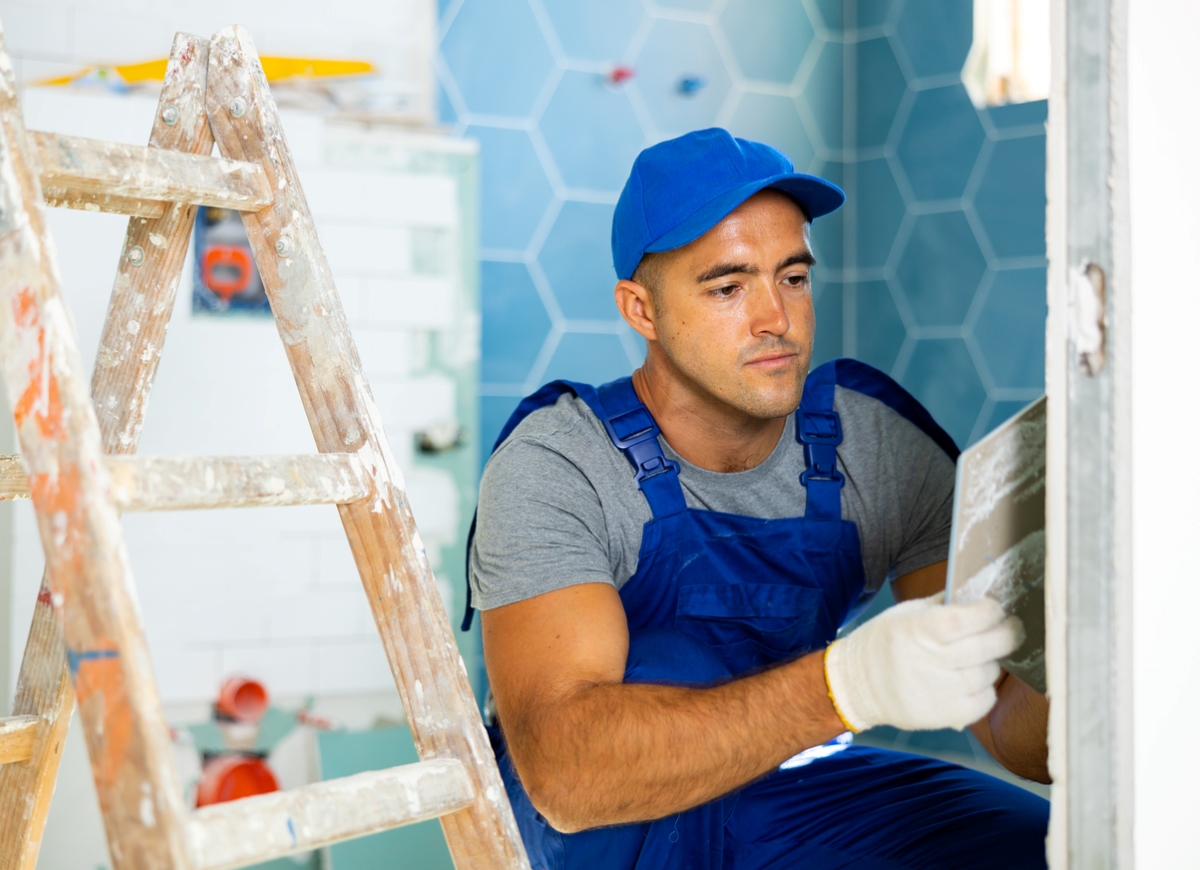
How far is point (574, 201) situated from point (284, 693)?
4.18 feet

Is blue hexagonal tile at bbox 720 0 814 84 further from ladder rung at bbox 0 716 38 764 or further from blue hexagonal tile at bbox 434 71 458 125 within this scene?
ladder rung at bbox 0 716 38 764

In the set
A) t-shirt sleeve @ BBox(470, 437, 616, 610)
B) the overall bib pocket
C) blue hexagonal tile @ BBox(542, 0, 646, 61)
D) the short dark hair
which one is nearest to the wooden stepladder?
t-shirt sleeve @ BBox(470, 437, 616, 610)

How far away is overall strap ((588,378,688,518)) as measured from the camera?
4.74ft

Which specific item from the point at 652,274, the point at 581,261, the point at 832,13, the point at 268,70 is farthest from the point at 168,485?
the point at 832,13

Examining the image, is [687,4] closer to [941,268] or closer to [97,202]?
[941,268]

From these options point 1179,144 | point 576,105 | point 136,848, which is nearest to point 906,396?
point 1179,144

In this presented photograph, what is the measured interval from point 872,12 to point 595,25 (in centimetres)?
75

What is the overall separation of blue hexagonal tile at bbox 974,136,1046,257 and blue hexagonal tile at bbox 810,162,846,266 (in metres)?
0.42

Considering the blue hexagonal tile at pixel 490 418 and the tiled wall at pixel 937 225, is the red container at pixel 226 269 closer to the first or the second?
the blue hexagonal tile at pixel 490 418

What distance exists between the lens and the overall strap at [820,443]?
151 cm

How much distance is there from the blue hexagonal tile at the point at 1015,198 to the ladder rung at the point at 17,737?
2080mm

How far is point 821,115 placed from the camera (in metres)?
2.88

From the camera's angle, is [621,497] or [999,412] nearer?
[621,497]

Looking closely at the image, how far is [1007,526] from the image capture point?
0.92 m
